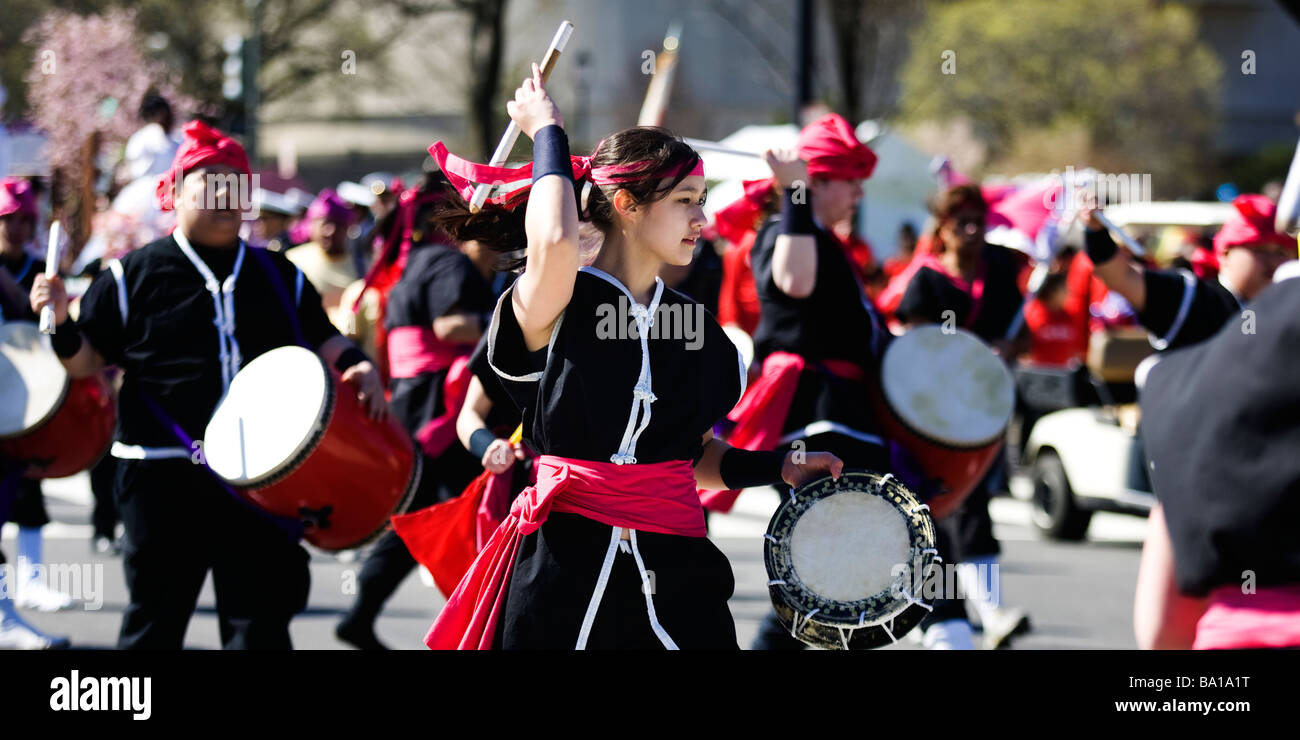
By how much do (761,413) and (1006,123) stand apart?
3036 cm

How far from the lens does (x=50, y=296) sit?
495 cm

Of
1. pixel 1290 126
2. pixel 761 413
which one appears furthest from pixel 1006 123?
pixel 761 413

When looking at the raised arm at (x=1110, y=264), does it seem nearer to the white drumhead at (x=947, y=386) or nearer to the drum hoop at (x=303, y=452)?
the white drumhead at (x=947, y=386)

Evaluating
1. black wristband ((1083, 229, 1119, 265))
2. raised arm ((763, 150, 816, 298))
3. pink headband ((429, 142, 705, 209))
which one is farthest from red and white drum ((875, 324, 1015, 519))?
pink headband ((429, 142, 705, 209))

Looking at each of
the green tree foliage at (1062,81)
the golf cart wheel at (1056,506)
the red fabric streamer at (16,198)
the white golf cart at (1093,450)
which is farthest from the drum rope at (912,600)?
the green tree foliage at (1062,81)

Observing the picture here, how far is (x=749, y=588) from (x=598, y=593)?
5443mm

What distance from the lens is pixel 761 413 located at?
5.71 m

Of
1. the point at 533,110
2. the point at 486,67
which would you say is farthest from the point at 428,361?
the point at 486,67

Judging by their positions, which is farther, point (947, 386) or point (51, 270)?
point (947, 386)

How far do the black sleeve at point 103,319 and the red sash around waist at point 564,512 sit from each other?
6.33ft

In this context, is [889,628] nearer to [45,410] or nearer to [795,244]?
[795,244]

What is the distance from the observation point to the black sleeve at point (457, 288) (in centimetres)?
671
